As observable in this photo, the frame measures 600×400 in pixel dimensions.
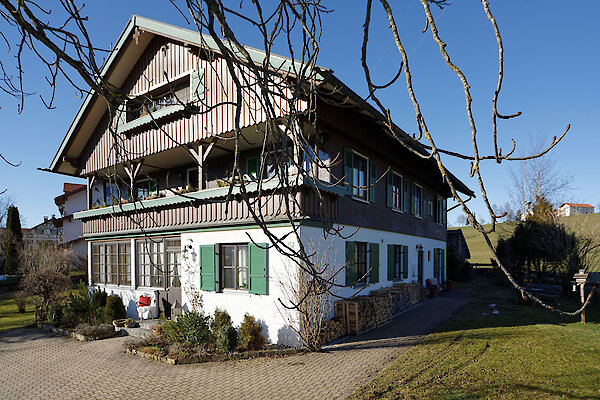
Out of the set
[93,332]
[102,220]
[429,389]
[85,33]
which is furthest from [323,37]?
[102,220]

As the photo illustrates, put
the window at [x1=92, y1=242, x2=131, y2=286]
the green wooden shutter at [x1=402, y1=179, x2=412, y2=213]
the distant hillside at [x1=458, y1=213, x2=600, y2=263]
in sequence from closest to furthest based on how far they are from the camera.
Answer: the window at [x1=92, y1=242, x2=131, y2=286], the green wooden shutter at [x1=402, y1=179, x2=412, y2=213], the distant hillside at [x1=458, y1=213, x2=600, y2=263]

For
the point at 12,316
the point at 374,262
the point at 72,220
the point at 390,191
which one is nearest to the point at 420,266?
the point at 390,191

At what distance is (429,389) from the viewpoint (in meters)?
6.25

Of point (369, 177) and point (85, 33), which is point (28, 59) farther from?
Result: point (369, 177)

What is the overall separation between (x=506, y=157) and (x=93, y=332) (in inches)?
534

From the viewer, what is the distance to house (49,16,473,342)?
378 inches

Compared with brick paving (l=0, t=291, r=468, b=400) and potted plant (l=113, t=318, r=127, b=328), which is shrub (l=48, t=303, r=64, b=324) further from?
potted plant (l=113, t=318, r=127, b=328)

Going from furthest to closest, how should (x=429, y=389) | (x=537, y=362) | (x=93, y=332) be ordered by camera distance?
(x=93, y=332), (x=537, y=362), (x=429, y=389)

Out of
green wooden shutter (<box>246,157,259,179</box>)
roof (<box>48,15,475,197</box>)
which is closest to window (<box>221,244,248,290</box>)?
green wooden shutter (<box>246,157,259,179</box>)

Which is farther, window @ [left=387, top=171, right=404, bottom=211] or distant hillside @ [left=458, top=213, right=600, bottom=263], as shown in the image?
distant hillside @ [left=458, top=213, right=600, bottom=263]

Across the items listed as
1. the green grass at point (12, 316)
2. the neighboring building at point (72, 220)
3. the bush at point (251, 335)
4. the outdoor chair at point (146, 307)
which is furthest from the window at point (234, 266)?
the neighboring building at point (72, 220)

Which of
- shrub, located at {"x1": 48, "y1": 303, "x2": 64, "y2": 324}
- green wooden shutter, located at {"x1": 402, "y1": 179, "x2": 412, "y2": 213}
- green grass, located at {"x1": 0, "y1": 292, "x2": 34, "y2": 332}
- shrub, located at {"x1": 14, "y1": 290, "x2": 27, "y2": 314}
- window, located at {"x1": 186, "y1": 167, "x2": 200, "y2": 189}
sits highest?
window, located at {"x1": 186, "y1": 167, "x2": 200, "y2": 189}

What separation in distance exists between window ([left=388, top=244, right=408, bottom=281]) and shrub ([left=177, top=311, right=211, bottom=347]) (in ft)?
24.8

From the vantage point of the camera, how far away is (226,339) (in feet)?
29.6
